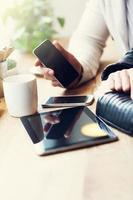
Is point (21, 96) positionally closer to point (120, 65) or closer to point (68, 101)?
point (68, 101)

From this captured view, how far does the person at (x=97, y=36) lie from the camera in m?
1.05

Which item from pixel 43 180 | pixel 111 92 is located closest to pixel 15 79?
pixel 111 92

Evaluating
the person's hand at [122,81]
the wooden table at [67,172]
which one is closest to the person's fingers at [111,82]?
the person's hand at [122,81]

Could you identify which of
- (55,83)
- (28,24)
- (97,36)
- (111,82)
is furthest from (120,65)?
(28,24)

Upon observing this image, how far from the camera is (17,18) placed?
152 cm

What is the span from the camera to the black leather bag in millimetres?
714

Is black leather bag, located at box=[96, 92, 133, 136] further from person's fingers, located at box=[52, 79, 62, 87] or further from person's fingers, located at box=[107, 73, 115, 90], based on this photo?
person's fingers, located at box=[52, 79, 62, 87]

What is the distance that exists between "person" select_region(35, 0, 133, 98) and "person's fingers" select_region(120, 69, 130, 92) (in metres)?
0.07

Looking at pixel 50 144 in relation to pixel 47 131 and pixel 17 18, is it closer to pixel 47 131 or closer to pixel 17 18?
pixel 47 131

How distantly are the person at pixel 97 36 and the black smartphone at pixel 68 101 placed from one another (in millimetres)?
71

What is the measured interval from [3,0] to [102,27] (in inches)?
Answer: 20.2

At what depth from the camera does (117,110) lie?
74 centimetres

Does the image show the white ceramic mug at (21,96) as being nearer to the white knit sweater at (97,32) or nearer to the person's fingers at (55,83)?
the person's fingers at (55,83)

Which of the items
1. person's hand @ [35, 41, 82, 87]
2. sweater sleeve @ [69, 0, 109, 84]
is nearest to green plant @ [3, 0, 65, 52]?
sweater sleeve @ [69, 0, 109, 84]
